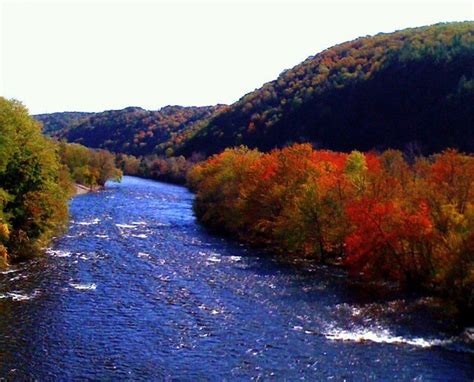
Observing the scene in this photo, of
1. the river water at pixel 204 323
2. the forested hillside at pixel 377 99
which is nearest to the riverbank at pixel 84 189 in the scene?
the forested hillside at pixel 377 99

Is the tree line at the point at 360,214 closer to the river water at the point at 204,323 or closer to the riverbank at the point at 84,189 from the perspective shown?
the river water at the point at 204,323

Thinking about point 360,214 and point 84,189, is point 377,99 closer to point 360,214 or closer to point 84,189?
point 84,189

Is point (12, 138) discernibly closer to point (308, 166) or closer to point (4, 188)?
point (4, 188)

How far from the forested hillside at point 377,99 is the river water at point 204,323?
228 ft

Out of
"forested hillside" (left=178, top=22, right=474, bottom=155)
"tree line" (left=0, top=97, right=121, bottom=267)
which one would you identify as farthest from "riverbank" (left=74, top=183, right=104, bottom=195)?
"tree line" (left=0, top=97, right=121, bottom=267)

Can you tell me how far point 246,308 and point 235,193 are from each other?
36.1 m

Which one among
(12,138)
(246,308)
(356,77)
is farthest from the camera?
(356,77)

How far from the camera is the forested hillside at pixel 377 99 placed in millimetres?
115625

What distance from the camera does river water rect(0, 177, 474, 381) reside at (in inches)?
1232

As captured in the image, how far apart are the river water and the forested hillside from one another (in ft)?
228

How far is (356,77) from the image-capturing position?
14362 cm

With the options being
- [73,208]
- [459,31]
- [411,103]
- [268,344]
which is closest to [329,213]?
[268,344]

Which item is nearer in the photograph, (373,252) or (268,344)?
(268,344)

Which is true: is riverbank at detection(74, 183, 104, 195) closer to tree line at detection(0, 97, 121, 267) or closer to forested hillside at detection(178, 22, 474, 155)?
forested hillside at detection(178, 22, 474, 155)
